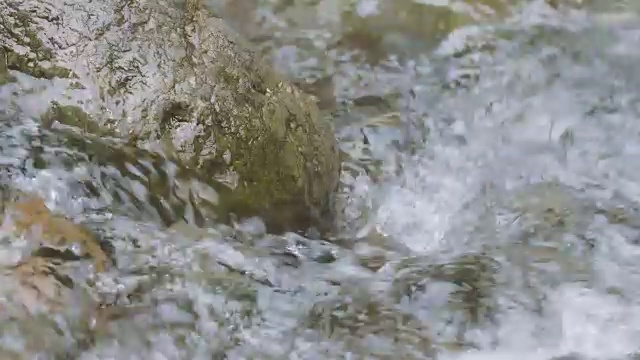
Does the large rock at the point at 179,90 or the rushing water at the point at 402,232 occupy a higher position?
the large rock at the point at 179,90

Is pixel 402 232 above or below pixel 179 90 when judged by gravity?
below

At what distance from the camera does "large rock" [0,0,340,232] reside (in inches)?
123

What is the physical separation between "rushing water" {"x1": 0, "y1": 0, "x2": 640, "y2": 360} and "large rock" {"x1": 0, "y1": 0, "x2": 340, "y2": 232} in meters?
0.10

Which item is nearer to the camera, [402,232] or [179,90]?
[179,90]

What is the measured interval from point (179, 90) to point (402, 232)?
123 cm

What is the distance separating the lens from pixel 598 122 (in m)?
4.48

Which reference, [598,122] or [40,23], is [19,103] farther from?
[598,122]

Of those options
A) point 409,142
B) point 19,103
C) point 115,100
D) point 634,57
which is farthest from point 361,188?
point 634,57

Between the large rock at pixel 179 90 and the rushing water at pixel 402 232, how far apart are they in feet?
0.33

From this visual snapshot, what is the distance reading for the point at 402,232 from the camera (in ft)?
12.2

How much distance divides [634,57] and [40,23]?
363cm

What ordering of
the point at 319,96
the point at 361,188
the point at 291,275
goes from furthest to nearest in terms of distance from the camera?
the point at 319,96 → the point at 361,188 → the point at 291,275

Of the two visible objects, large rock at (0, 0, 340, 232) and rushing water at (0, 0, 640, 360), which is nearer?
rushing water at (0, 0, 640, 360)

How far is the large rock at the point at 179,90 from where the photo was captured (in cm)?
311
